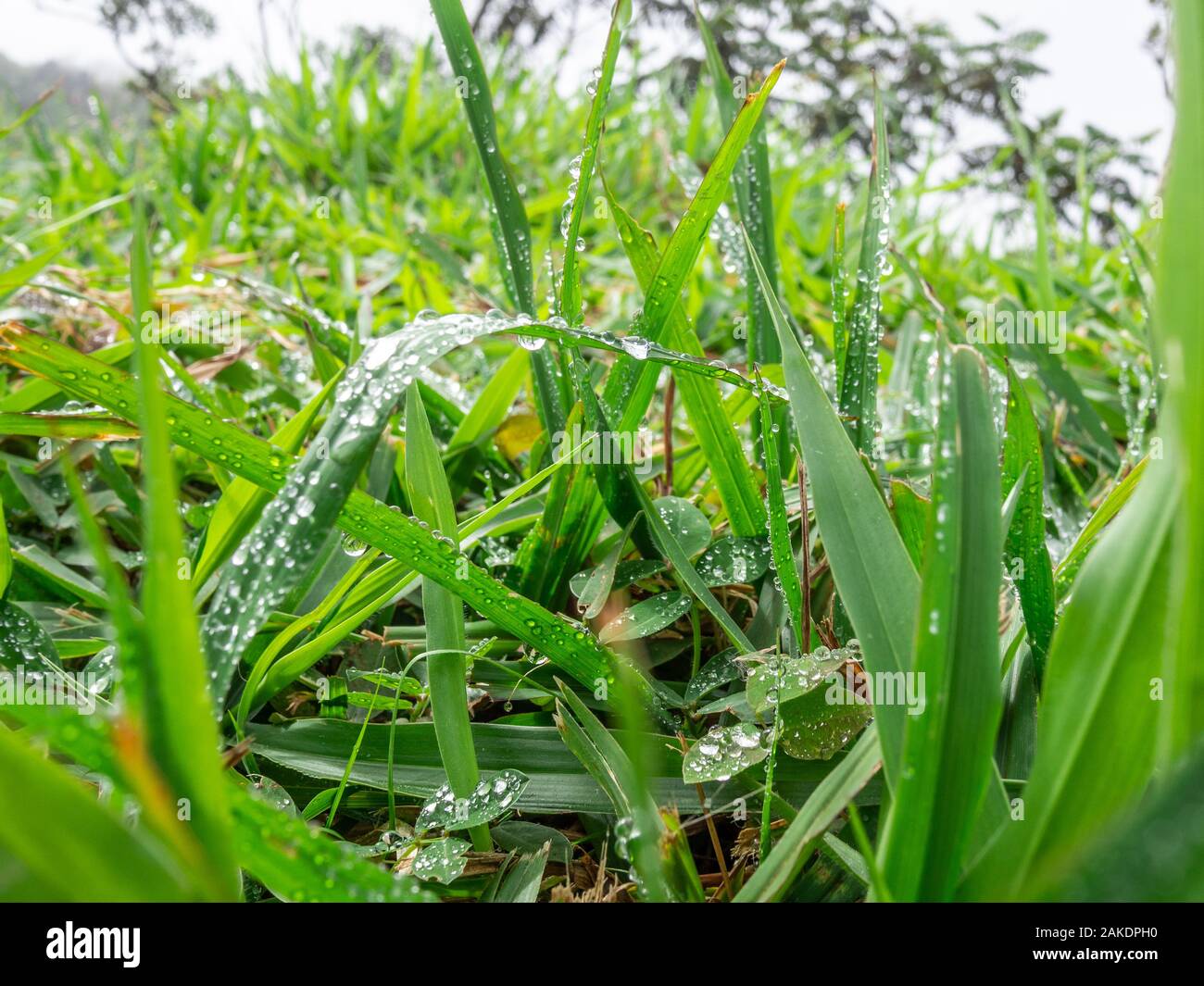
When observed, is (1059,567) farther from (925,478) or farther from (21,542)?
(21,542)

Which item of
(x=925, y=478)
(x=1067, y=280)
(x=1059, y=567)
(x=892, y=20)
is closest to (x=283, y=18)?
(x=1067, y=280)

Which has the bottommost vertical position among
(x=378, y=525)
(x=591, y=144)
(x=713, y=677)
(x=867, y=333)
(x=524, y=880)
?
(x=524, y=880)

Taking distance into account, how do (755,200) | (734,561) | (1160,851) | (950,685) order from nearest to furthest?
(1160,851) → (950,685) → (734,561) → (755,200)

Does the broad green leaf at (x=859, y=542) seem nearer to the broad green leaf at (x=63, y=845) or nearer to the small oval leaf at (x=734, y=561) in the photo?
the small oval leaf at (x=734, y=561)

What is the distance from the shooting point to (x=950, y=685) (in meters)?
0.38

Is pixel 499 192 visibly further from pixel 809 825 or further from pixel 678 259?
pixel 809 825

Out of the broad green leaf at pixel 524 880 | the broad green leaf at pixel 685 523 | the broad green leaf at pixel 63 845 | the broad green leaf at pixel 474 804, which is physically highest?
the broad green leaf at pixel 685 523

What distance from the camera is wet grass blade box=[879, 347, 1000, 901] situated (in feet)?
1.20

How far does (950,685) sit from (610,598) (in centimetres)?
38

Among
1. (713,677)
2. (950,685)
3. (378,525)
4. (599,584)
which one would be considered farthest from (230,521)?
(950,685)

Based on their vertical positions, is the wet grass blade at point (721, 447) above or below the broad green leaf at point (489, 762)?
above

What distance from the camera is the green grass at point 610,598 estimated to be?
0.99ft

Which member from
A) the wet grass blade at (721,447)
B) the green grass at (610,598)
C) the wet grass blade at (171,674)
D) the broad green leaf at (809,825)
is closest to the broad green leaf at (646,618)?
the green grass at (610,598)
